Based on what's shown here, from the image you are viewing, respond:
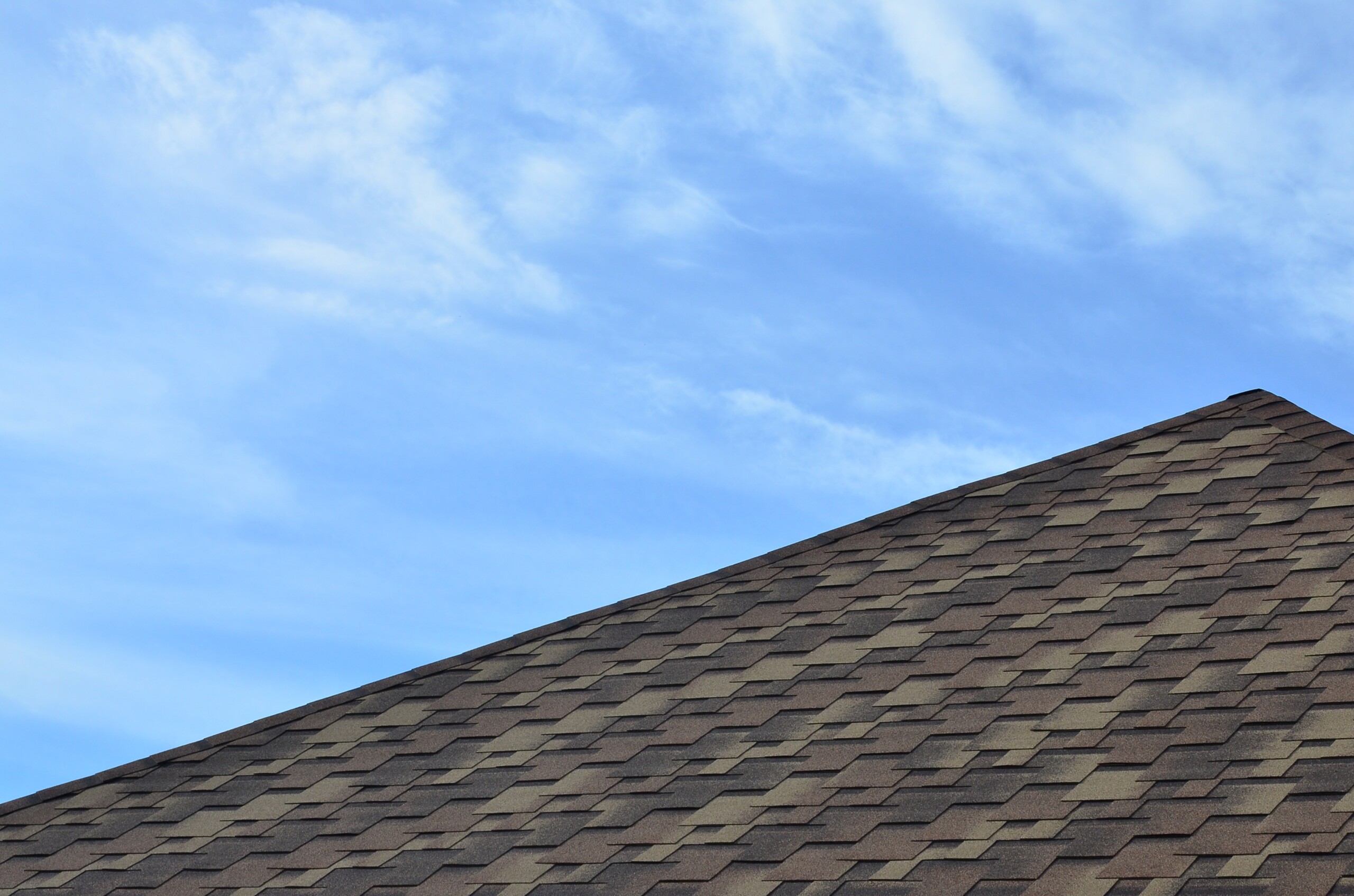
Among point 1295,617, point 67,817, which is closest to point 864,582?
point 1295,617

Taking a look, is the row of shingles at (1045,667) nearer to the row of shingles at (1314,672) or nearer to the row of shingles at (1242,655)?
the row of shingles at (1242,655)

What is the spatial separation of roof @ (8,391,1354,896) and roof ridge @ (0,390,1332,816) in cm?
3

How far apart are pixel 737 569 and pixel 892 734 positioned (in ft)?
10.9

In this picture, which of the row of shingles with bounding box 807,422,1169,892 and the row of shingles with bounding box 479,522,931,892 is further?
the row of shingles with bounding box 479,522,931,892

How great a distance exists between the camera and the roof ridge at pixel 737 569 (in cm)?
1084

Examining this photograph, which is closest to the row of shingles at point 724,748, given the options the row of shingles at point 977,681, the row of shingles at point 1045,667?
the row of shingles at point 977,681

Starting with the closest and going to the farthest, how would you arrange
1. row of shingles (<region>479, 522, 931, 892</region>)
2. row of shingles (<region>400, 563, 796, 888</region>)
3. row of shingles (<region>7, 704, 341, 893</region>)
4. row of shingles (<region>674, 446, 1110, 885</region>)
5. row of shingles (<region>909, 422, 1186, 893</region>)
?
row of shingles (<region>909, 422, 1186, 893</region>)
row of shingles (<region>674, 446, 1110, 885</region>)
row of shingles (<region>479, 522, 931, 892</region>)
row of shingles (<region>400, 563, 796, 888</region>)
row of shingles (<region>7, 704, 341, 893</region>)

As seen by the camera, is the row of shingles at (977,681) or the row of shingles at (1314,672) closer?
the row of shingles at (1314,672)

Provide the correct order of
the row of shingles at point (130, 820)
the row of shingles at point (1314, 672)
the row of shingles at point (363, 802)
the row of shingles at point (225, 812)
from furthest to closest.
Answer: the row of shingles at point (130, 820), the row of shingles at point (225, 812), the row of shingles at point (363, 802), the row of shingles at point (1314, 672)

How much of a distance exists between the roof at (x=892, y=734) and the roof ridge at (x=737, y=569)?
0.09 feet

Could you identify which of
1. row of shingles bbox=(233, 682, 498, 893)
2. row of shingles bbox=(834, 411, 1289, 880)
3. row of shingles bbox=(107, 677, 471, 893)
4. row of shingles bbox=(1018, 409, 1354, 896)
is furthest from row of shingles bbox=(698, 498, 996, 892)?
row of shingles bbox=(107, 677, 471, 893)

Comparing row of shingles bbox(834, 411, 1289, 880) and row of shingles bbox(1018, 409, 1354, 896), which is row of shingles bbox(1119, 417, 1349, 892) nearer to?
row of shingles bbox(1018, 409, 1354, 896)

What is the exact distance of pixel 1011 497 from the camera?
458 inches

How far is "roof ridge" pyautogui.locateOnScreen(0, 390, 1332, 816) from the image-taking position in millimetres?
10844
